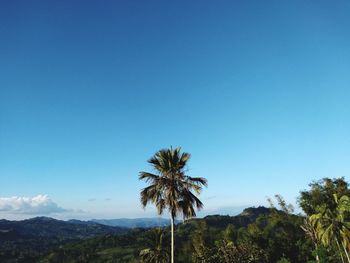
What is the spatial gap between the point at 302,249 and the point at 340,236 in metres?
54.4

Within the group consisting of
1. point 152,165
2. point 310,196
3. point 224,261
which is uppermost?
point 310,196

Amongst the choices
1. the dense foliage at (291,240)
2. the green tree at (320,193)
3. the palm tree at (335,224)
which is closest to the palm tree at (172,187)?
the dense foliage at (291,240)

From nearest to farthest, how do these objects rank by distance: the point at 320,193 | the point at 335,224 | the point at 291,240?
the point at 335,224
the point at 320,193
the point at 291,240

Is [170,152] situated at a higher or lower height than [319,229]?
higher

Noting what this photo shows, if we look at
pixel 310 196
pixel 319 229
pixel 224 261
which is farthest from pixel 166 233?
pixel 310 196

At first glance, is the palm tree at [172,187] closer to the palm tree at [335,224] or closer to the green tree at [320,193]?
the palm tree at [335,224]

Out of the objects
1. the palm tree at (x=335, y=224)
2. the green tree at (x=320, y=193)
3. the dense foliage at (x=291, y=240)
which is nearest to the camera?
the dense foliage at (x=291, y=240)

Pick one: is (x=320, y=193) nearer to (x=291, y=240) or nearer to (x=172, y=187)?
(x=291, y=240)

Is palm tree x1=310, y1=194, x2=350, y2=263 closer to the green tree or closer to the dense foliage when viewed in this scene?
the dense foliage

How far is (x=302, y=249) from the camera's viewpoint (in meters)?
96.6

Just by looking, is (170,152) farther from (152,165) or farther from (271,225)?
(271,225)

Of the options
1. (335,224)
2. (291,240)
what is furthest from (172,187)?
(291,240)

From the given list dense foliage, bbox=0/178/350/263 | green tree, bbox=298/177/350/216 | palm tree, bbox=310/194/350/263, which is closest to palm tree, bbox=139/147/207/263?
dense foliage, bbox=0/178/350/263

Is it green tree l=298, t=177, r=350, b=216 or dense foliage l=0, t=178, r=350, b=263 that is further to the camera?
green tree l=298, t=177, r=350, b=216
